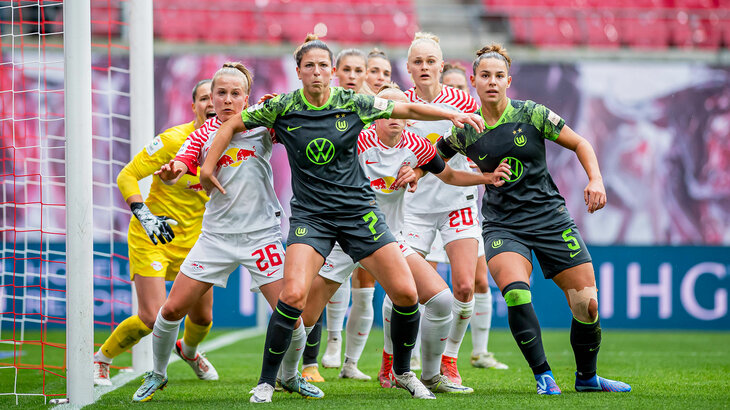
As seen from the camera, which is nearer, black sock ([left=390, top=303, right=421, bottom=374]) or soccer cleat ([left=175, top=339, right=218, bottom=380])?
black sock ([left=390, top=303, right=421, bottom=374])

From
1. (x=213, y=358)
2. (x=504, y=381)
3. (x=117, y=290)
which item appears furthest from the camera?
(x=117, y=290)

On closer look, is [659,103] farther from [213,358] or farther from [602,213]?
[213,358]

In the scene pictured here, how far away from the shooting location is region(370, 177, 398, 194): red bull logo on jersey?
20.0 feet

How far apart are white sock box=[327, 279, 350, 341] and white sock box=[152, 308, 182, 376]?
1969mm

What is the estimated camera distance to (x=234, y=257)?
5391 millimetres

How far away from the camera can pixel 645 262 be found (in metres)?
12.2

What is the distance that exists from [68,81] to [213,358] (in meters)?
4.18

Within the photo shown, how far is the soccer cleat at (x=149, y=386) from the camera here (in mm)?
5410

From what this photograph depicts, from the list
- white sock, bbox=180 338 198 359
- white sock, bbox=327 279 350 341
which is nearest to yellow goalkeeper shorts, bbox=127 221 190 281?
white sock, bbox=180 338 198 359

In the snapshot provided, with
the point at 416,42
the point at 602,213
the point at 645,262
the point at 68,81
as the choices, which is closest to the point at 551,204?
the point at 416,42

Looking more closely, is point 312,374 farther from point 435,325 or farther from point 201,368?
point 435,325

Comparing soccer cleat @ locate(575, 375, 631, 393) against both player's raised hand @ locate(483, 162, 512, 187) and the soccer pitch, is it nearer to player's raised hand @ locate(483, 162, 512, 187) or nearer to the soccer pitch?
the soccer pitch

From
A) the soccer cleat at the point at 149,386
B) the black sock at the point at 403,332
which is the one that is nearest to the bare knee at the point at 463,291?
the black sock at the point at 403,332

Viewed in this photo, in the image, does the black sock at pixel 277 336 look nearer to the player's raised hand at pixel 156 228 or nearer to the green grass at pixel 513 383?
the green grass at pixel 513 383
